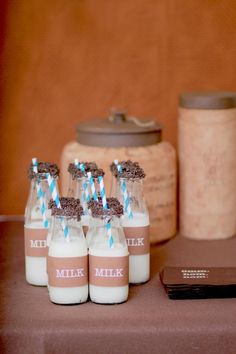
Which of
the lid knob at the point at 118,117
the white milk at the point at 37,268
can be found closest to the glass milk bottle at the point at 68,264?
the white milk at the point at 37,268

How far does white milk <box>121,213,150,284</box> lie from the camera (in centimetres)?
139

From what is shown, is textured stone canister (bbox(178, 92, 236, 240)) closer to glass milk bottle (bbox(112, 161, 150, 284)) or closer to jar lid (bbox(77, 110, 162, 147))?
jar lid (bbox(77, 110, 162, 147))

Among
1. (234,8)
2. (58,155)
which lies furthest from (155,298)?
(234,8)

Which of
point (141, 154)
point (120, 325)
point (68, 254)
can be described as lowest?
point (120, 325)

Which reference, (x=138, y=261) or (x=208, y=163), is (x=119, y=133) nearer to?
(x=208, y=163)

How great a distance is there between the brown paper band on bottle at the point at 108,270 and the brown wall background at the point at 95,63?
0.79m

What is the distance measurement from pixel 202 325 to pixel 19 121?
3.24ft

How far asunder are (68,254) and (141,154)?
1.62 feet

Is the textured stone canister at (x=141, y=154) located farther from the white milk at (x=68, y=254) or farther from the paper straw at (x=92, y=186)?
the white milk at (x=68, y=254)

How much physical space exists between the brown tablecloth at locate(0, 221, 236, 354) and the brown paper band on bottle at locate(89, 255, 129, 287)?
0.05 m

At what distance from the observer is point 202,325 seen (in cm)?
121

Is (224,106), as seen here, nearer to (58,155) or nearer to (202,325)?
(58,155)

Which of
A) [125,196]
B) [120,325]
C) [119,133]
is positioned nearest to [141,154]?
[119,133]

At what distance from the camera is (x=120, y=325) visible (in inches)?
47.7
